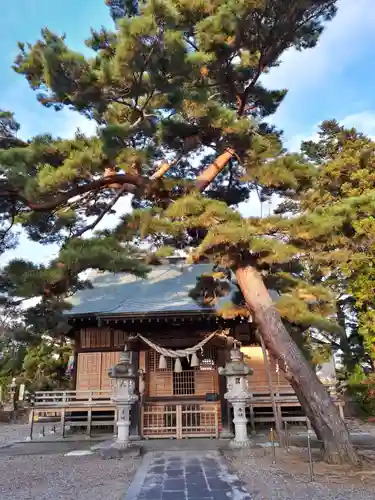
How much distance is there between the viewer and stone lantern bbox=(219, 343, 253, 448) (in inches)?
328

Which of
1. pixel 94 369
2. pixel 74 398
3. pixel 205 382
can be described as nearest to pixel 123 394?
pixel 205 382

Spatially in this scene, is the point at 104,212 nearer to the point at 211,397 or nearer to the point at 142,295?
the point at 142,295

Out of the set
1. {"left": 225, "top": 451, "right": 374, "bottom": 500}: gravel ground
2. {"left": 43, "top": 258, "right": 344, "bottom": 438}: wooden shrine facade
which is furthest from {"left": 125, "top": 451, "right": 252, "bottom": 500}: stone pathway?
{"left": 43, "top": 258, "right": 344, "bottom": 438}: wooden shrine facade

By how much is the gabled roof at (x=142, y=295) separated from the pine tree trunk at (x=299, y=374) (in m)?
2.64

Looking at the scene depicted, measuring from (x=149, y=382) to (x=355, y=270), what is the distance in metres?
7.19

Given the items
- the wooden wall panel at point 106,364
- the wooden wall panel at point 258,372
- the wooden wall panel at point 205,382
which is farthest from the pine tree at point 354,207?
the wooden wall panel at point 106,364

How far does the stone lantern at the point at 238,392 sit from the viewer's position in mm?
8344

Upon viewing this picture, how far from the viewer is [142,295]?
12.8m

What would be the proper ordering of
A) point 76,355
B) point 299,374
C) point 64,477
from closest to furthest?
point 64,477 → point 299,374 → point 76,355

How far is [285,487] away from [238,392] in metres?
3.68

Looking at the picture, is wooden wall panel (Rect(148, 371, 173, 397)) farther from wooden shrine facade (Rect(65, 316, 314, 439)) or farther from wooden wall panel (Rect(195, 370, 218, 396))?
wooden wall panel (Rect(195, 370, 218, 396))

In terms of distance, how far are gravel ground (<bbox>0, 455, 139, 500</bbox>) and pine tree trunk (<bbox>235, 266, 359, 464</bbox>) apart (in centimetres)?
298

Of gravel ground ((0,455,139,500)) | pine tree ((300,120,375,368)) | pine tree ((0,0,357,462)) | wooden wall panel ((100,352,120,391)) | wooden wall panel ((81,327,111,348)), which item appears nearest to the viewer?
gravel ground ((0,455,139,500))

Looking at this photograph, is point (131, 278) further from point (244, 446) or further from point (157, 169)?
point (244, 446)
